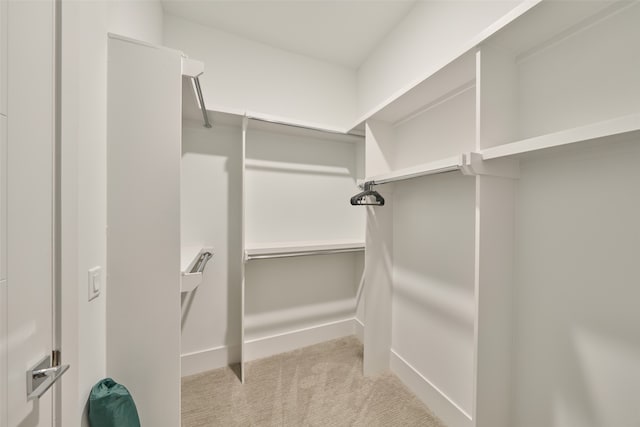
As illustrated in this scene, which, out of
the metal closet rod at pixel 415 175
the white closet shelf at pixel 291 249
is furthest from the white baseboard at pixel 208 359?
the metal closet rod at pixel 415 175

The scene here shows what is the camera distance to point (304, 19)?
74.9 inches

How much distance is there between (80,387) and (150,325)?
284 mm

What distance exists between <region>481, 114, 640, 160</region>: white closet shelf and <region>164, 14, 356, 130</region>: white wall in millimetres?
1381

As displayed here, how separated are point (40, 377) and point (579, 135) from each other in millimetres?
1675

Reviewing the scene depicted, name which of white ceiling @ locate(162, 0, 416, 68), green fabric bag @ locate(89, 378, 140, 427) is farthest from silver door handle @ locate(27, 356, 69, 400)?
white ceiling @ locate(162, 0, 416, 68)

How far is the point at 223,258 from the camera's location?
2.01m

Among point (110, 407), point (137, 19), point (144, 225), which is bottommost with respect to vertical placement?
point (110, 407)

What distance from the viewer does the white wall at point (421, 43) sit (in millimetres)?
1339

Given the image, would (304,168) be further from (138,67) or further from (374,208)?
(138,67)

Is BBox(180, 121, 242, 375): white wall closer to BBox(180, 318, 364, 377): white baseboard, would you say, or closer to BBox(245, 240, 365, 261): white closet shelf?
BBox(180, 318, 364, 377): white baseboard

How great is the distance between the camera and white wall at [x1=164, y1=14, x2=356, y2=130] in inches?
77.2

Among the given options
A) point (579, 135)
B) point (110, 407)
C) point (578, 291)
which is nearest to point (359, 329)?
point (578, 291)

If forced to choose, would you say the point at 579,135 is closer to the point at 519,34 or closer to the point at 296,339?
the point at 519,34

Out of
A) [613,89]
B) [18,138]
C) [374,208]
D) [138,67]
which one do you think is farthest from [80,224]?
[613,89]
